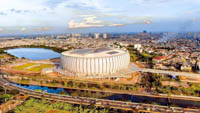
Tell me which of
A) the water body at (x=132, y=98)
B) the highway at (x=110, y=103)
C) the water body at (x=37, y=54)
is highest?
the water body at (x=37, y=54)

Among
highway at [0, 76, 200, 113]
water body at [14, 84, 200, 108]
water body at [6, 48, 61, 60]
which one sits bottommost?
water body at [14, 84, 200, 108]

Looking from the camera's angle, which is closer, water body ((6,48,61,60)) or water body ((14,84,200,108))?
water body ((14,84,200,108))

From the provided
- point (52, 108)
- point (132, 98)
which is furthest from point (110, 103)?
point (52, 108)

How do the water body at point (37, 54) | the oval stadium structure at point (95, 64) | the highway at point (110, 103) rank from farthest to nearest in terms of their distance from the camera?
the water body at point (37, 54), the oval stadium structure at point (95, 64), the highway at point (110, 103)

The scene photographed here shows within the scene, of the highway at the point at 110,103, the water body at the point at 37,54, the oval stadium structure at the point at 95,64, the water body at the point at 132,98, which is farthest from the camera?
the water body at the point at 37,54

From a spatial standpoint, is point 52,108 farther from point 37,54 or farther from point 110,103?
point 37,54

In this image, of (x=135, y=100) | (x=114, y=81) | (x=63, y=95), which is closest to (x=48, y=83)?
(x=63, y=95)

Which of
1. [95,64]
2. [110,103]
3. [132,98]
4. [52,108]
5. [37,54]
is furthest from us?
[37,54]

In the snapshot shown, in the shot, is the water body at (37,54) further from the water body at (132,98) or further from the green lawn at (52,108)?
the green lawn at (52,108)

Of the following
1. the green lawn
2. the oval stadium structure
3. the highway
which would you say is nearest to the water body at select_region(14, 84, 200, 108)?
the highway

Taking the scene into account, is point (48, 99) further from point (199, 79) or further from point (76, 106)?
point (199, 79)

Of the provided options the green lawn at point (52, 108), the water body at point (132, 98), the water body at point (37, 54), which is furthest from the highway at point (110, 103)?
the water body at point (37, 54)

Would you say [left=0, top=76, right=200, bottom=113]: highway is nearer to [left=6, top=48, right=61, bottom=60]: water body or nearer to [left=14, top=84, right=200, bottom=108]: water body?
[left=14, top=84, right=200, bottom=108]: water body
